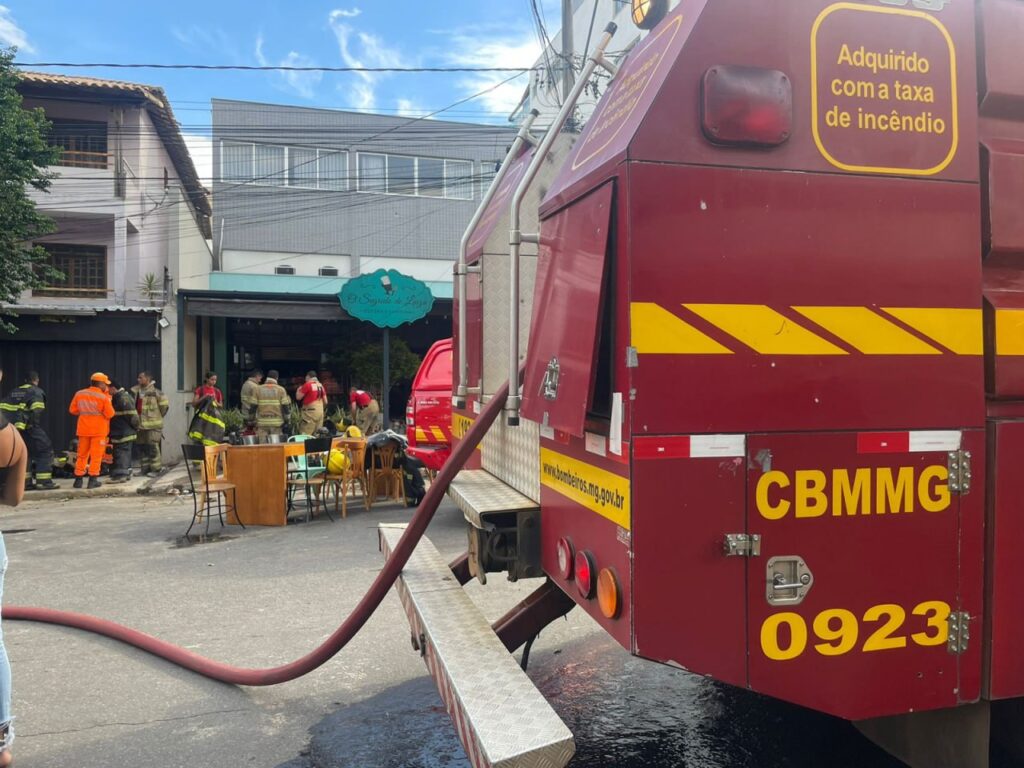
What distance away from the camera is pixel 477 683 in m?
2.34

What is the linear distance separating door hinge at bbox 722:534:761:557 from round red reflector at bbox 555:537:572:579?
693 mm

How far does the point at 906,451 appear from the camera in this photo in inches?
85.7

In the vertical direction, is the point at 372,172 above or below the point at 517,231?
above

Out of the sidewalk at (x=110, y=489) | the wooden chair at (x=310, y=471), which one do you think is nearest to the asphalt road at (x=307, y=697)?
the wooden chair at (x=310, y=471)

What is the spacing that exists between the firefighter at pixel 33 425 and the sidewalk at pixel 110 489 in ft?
1.18

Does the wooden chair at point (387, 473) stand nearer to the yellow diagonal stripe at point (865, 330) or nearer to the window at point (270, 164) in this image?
the yellow diagonal stripe at point (865, 330)

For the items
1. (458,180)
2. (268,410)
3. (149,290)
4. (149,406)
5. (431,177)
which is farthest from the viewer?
(431,177)

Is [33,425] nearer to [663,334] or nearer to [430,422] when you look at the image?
[430,422]

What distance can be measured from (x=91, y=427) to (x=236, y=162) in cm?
1761

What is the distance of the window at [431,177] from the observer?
28.8 m

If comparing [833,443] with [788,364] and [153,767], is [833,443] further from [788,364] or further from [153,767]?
[153,767]

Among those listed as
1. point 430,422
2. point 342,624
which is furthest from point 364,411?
point 342,624

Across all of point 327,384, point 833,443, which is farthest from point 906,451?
point 327,384

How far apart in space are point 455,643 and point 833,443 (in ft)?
4.85
